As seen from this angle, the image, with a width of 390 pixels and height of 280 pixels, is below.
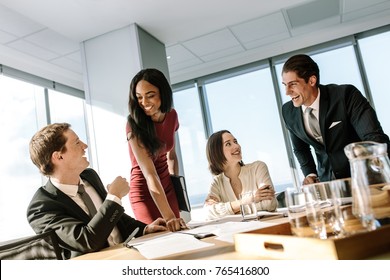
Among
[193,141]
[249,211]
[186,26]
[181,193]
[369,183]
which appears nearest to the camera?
[369,183]

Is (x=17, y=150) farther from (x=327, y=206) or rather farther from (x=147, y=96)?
(x=327, y=206)

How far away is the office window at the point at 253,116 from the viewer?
522 cm

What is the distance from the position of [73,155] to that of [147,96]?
593 mm

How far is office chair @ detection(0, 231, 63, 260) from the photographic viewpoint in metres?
1.23

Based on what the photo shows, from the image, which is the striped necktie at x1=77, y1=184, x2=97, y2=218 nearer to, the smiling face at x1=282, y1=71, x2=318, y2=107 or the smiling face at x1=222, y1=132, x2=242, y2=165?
the smiling face at x1=222, y1=132, x2=242, y2=165

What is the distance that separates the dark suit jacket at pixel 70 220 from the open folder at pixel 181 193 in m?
0.51

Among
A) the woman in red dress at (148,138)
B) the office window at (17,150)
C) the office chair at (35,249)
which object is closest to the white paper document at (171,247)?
the office chair at (35,249)

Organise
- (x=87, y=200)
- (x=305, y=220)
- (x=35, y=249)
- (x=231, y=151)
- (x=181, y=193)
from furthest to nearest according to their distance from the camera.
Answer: (x=231, y=151), (x=181, y=193), (x=87, y=200), (x=35, y=249), (x=305, y=220)

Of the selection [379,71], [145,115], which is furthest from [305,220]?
[379,71]

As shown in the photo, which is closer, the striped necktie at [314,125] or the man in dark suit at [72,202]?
the man in dark suit at [72,202]

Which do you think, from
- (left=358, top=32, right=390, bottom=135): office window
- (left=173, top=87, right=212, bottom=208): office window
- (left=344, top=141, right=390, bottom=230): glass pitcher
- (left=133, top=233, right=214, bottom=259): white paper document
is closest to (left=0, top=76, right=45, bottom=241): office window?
(left=173, top=87, right=212, bottom=208): office window

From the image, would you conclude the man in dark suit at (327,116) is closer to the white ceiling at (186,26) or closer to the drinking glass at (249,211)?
the drinking glass at (249,211)

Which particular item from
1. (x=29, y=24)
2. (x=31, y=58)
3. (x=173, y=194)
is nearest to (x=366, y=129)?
(x=173, y=194)

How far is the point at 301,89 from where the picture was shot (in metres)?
2.10
